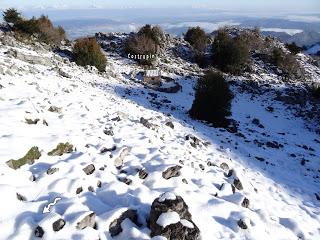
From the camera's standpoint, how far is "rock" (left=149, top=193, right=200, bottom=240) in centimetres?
721

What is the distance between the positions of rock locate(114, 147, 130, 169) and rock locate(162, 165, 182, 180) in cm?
129

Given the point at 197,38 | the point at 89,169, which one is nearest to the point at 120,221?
the point at 89,169

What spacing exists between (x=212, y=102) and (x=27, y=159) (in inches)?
533

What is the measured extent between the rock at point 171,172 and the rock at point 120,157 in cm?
129

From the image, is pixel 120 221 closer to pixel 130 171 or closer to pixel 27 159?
pixel 130 171

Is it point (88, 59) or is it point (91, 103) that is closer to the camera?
point (91, 103)

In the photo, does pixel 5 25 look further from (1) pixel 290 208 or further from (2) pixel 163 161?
(1) pixel 290 208

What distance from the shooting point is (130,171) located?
1032 centimetres

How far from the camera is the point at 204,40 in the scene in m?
42.5

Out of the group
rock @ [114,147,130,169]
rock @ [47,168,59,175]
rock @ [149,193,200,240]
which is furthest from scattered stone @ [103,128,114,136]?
rock @ [149,193,200,240]

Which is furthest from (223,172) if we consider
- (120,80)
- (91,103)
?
(120,80)

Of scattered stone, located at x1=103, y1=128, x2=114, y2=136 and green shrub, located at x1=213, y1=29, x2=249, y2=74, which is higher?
scattered stone, located at x1=103, y1=128, x2=114, y2=136

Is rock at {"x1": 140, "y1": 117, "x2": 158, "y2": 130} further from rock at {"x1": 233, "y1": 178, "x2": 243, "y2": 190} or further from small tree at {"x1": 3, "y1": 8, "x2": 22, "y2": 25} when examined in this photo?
small tree at {"x1": 3, "y1": 8, "x2": 22, "y2": 25}

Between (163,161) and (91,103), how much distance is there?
6.52 meters
